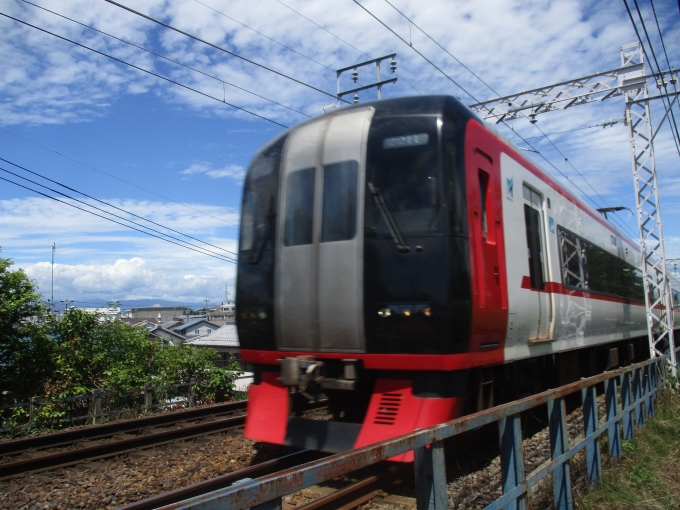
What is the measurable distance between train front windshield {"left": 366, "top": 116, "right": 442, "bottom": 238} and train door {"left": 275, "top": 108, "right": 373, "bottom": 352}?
134mm

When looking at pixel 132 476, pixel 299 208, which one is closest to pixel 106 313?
pixel 132 476

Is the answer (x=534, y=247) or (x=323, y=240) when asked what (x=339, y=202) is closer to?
(x=323, y=240)

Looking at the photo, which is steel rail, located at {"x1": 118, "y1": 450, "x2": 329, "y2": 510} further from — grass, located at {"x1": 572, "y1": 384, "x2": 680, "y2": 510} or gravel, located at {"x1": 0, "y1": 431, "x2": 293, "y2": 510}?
grass, located at {"x1": 572, "y1": 384, "x2": 680, "y2": 510}

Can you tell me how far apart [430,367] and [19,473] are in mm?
4368

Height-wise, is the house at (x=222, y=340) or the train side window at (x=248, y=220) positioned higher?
the train side window at (x=248, y=220)

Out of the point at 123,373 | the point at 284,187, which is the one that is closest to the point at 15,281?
the point at 123,373

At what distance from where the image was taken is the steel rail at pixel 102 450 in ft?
19.2

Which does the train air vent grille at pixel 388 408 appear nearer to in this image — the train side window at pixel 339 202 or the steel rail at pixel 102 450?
the train side window at pixel 339 202

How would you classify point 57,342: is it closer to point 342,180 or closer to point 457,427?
point 342,180

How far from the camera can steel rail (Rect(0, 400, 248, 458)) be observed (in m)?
6.91

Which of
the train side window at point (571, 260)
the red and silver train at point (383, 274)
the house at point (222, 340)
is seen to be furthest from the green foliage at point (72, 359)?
the house at point (222, 340)

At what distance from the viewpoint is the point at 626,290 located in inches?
456

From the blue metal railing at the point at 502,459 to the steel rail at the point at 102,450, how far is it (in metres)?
4.72

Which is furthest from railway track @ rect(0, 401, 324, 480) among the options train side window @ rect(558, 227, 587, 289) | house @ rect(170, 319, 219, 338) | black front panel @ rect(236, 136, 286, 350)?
house @ rect(170, 319, 219, 338)
